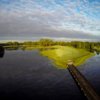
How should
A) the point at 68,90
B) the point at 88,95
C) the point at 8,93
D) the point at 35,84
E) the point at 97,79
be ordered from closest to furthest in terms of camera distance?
A: 1. the point at 88,95
2. the point at 8,93
3. the point at 68,90
4. the point at 35,84
5. the point at 97,79

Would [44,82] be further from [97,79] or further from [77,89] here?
[97,79]

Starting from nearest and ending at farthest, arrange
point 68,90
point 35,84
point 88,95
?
point 88,95
point 68,90
point 35,84

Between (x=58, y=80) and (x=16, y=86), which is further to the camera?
(x=58, y=80)

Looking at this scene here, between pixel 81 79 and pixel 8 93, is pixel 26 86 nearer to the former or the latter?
pixel 8 93

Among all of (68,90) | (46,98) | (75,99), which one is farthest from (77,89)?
(46,98)

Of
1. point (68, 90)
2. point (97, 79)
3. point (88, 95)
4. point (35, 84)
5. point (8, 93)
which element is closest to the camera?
point (88, 95)

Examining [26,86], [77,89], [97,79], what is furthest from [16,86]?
[97,79]

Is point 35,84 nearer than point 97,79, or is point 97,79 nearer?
point 35,84

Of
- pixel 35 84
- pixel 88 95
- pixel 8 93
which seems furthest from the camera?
pixel 35 84
